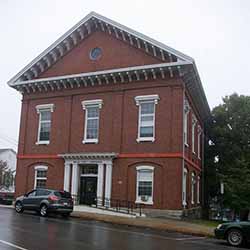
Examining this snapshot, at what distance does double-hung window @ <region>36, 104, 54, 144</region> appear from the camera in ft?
104

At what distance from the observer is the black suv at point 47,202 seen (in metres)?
23.3

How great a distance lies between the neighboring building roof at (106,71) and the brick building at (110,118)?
7 cm

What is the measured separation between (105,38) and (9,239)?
20895 millimetres

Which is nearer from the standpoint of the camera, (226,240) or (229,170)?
(226,240)

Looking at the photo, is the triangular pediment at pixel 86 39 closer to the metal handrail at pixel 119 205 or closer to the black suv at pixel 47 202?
the metal handrail at pixel 119 205

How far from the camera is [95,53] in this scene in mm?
31094

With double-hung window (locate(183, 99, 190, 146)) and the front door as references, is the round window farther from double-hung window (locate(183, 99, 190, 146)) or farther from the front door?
the front door

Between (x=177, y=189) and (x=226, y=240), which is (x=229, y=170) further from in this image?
(x=226, y=240)

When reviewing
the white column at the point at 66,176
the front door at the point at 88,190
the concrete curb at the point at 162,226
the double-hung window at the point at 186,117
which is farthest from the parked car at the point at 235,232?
the white column at the point at 66,176

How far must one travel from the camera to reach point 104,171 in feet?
92.5

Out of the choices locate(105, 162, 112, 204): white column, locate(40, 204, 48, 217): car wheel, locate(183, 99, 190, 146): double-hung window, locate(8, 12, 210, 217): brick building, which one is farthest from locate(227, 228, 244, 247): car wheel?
locate(105, 162, 112, 204): white column

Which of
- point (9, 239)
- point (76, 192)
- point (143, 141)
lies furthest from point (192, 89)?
point (9, 239)

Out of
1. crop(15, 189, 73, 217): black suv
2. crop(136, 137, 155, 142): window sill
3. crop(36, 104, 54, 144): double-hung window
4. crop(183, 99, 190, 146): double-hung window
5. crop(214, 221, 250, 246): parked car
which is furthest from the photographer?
crop(36, 104, 54, 144): double-hung window

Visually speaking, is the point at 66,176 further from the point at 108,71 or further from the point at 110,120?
the point at 108,71
